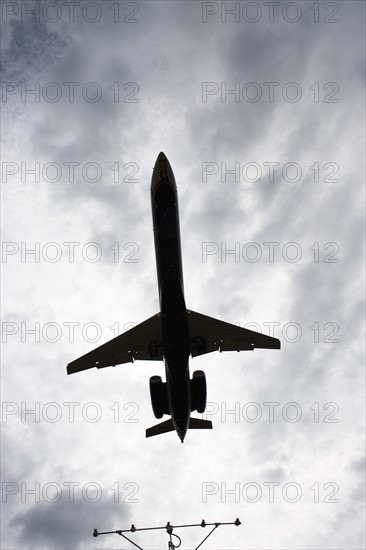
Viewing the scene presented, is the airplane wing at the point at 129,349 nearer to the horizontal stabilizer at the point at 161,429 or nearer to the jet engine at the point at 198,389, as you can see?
the jet engine at the point at 198,389

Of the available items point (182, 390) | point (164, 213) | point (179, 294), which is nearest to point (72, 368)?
point (182, 390)

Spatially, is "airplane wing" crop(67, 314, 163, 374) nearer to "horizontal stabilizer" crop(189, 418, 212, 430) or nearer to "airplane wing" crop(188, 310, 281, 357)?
"airplane wing" crop(188, 310, 281, 357)

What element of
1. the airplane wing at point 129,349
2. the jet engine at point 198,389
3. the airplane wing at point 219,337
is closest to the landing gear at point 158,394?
the airplane wing at point 129,349

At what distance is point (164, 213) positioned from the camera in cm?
3256

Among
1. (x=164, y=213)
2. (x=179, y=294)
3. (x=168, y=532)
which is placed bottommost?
(x=168, y=532)

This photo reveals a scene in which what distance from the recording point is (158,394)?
37.7m

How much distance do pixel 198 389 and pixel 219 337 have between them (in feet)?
13.7

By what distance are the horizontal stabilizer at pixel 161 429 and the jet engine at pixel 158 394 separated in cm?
296

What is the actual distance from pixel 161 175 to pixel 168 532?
20998 mm

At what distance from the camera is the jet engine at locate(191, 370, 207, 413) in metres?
36.8

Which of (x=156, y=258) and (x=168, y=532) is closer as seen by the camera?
(x=168, y=532)

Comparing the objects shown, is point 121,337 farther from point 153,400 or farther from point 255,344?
point 255,344

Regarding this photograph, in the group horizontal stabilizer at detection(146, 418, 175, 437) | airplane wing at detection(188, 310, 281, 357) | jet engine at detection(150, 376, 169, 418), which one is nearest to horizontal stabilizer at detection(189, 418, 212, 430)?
horizontal stabilizer at detection(146, 418, 175, 437)

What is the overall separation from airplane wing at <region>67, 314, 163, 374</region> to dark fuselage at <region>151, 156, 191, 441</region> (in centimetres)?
293
